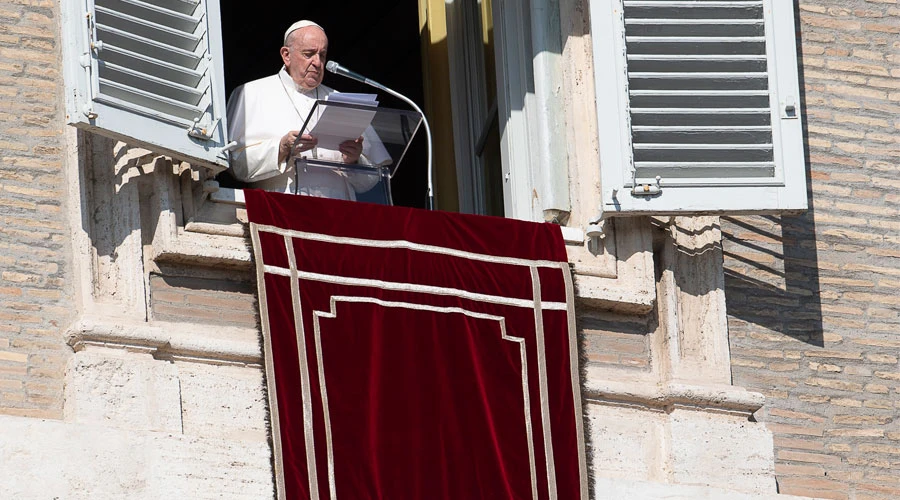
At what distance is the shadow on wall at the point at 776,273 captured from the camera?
36.2 feet

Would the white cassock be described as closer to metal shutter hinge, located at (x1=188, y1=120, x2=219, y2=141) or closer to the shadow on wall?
metal shutter hinge, located at (x1=188, y1=120, x2=219, y2=141)

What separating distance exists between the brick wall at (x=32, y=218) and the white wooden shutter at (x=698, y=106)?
2.03 m

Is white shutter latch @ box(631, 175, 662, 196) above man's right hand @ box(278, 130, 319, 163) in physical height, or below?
below

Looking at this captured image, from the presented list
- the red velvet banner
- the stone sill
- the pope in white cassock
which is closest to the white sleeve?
the pope in white cassock

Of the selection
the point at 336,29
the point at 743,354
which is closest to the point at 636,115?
the point at 743,354

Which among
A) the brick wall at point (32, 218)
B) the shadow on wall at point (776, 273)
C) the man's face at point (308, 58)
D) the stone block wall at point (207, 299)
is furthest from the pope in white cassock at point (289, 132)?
the shadow on wall at point (776, 273)

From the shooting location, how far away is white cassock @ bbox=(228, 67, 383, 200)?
10.7m

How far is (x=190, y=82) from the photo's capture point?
33.3 ft

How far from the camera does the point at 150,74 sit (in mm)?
10055

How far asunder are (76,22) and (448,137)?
2.79 meters

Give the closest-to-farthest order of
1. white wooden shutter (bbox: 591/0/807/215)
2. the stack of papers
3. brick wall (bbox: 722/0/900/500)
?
the stack of papers → white wooden shutter (bbox: 591/0/807/215) → brick wall (bbox: 722/0/900/500)

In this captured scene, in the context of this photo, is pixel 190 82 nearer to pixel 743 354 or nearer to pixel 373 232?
pixel 373 232

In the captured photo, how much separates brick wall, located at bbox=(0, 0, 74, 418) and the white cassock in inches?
31.7

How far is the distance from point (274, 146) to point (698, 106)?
5.31ft
